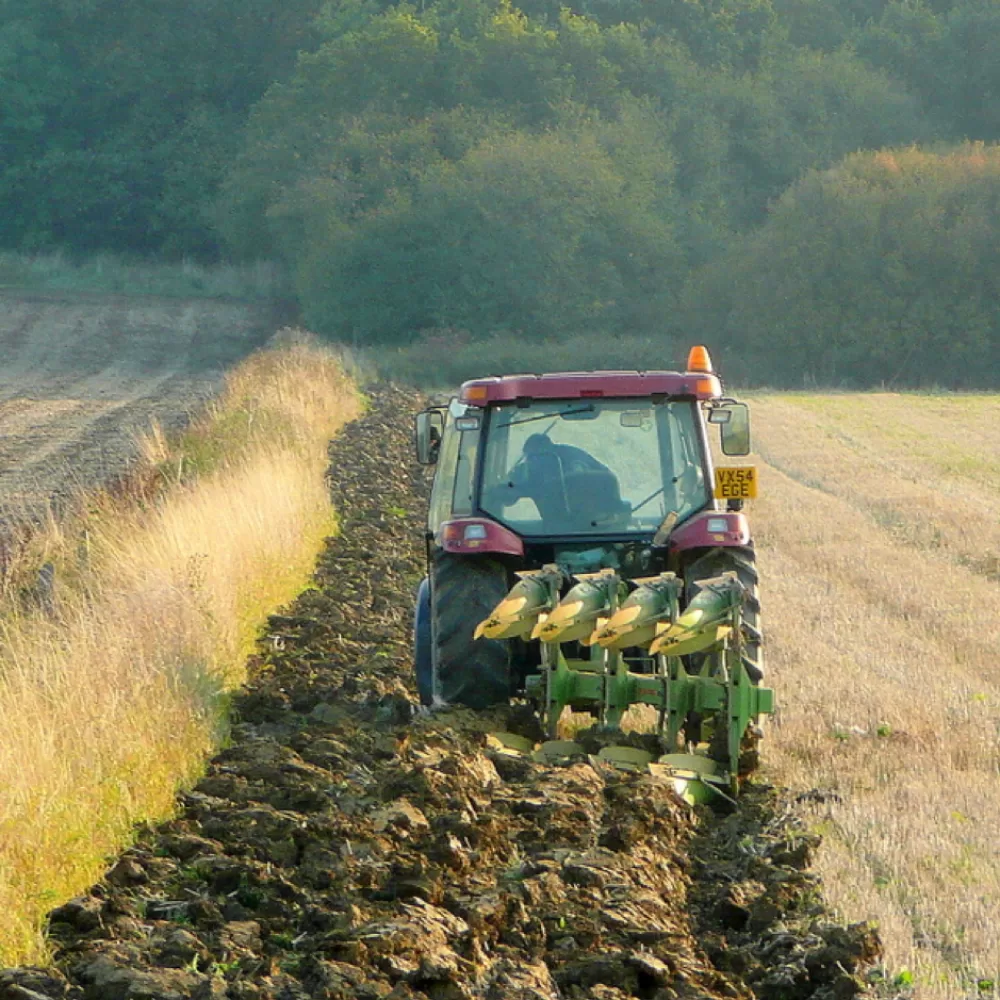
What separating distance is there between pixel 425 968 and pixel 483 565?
11.8 ft

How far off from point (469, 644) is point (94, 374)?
29.0 m

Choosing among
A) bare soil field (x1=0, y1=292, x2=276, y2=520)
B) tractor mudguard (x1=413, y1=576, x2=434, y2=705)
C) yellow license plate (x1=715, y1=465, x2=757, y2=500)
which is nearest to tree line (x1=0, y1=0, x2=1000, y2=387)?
bare soil field (x1=0, y1=292, x2=276, y2=520)

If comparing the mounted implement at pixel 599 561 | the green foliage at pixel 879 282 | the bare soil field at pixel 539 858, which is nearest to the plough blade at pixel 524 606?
the mounted implement at pixel 599 561

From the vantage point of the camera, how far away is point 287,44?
210 feet

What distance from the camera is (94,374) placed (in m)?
35.9

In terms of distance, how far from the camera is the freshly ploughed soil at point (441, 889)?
201 inches

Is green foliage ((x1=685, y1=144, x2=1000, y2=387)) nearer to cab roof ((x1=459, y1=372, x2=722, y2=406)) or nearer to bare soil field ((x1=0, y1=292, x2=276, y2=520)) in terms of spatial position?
bare soil field ((x1=0, y1=292, x2=276, y2=520))

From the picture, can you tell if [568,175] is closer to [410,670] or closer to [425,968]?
[410,670]

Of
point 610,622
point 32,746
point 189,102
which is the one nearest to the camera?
point 32,746

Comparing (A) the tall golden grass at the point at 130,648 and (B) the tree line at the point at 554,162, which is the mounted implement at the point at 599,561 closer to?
(A) the tall golden grass at the point at 130,648

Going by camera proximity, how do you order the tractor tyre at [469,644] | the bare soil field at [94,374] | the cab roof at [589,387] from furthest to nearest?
1. the bare soil field at [94,374]
2. the cab roof at [589,387]
3. the tractor tyre at [469,644]

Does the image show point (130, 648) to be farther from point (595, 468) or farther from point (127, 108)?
point (127, 108)

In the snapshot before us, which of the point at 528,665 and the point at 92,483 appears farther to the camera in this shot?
the point at 92,483

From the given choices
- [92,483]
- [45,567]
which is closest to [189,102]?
[92,483]
